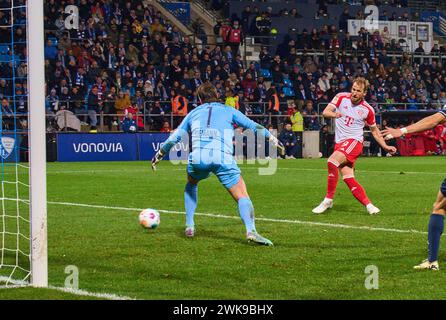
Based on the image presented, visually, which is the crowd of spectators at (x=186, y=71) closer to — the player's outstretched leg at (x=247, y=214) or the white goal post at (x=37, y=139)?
the player's outstretched leg at (x=247, y=214)

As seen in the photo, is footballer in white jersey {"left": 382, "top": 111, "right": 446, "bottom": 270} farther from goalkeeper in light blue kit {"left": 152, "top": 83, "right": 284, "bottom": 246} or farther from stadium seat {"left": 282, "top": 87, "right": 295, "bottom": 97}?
stadium seat {"left": 282, "top": 87, "right": 295, "bottom": 97}

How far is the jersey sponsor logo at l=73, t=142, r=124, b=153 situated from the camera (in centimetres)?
3362

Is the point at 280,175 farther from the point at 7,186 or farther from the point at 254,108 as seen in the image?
the point at 254,108

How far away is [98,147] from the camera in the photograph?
3409 centimetres

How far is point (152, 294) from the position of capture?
25.1 feet

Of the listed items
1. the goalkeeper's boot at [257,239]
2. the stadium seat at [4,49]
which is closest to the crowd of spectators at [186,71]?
the stadium seat at [4,49]

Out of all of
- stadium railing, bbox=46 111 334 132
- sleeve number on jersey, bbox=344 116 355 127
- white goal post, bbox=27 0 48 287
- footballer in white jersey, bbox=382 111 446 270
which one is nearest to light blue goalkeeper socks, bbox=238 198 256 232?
footballer in white jersey, bbox=382 111 446 270

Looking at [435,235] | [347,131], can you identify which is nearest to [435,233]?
[435,235]

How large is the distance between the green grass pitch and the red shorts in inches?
35.7

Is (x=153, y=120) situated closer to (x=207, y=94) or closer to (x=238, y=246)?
(x=207, y=94)

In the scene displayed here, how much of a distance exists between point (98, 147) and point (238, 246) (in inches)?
938

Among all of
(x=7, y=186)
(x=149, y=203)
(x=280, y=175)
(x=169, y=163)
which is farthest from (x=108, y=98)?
(x=149, y=203)

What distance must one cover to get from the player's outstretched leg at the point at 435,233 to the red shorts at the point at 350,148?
20.6 feet

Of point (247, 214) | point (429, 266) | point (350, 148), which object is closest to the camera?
point (429, 266)
